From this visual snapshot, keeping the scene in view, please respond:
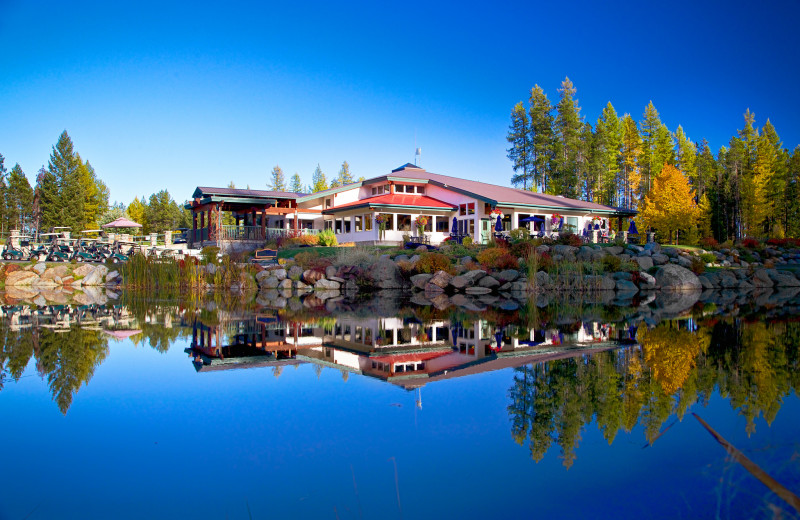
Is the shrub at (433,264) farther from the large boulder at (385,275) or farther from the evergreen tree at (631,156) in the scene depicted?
the evergreen tree at (631,156)

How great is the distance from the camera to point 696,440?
3729mm

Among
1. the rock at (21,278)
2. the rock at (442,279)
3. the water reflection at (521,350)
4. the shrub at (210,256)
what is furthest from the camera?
the rock at (21,278)

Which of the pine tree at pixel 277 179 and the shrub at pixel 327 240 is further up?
the pine tree at pixel 277 179

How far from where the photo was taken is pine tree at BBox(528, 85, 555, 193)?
1991 inches

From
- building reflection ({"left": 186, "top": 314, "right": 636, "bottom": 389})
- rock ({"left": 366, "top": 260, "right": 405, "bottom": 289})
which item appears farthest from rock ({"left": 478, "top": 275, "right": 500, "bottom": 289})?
building reflection ({"left": 186, "top": 314, "right": 636, "bottom": 389})

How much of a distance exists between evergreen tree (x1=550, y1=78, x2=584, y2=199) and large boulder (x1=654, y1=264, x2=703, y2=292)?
2727 cm

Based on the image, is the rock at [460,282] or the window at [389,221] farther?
the window at [389,221]

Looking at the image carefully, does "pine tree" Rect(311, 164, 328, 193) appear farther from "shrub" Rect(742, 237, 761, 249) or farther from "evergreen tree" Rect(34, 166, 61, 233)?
"shrub" Rect(742, 237, 761, 249)

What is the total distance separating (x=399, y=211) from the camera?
1257 inches

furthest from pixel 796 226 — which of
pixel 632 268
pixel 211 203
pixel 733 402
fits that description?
pixel 733 402

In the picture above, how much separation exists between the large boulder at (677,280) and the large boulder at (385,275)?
11.1 m

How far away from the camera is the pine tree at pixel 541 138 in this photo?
5056 cm

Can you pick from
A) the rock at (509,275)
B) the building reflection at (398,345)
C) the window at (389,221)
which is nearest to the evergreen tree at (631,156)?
the window at (389,221)

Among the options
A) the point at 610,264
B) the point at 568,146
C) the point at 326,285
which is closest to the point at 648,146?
the point at 568,146
